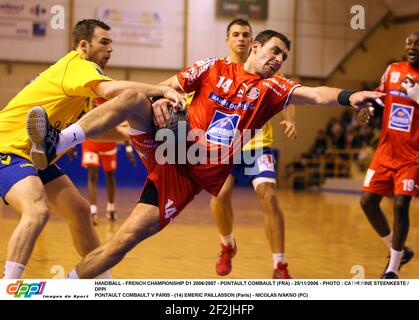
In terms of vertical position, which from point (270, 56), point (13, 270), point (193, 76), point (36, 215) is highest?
point (270, 56)

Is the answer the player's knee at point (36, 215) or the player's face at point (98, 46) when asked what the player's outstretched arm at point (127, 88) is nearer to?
→ the player's face at point (98, 46)

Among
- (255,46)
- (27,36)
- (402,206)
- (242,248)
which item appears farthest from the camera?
(27,36)

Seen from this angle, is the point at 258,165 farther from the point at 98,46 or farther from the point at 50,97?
the point at 50,97

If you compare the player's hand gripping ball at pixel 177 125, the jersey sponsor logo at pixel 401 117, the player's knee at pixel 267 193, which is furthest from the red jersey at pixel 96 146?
the player's hand gripping ball at pixel 177 125

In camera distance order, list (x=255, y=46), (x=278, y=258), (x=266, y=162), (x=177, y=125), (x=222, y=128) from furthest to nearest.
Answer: (x=266, y=162) < (x=278, y=258) < (x=255, y=46) < (x=222, y=128) < (x=177, y=125)

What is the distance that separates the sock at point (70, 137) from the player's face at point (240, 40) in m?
2.69

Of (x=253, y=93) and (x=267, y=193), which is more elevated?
(x=253, y=93)

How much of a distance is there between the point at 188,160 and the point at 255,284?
99 cm

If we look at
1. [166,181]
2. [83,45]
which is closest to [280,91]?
[166,181]

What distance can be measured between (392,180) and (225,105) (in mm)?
2411

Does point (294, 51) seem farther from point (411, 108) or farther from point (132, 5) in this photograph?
point (411, 108)

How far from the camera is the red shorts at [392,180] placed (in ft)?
21.6

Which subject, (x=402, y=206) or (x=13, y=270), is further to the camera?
(x=402, y=206)

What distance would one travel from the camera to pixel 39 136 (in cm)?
428
